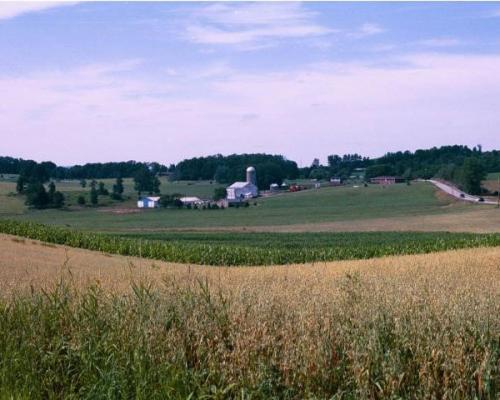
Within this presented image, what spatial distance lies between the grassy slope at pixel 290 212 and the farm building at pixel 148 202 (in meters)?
3.88

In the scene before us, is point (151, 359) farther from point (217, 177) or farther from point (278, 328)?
point (217, 177)

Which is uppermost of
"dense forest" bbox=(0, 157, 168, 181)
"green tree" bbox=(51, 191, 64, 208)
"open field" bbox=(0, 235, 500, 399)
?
"dense forest" bbox=(0, 157, 168, 181)

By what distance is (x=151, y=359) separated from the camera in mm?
7445

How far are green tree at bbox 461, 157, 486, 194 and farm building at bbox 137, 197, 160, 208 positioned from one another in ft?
124

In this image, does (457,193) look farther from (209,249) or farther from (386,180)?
(209,249)

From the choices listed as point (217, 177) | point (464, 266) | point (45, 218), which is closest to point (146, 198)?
Answer: point (45, 218)

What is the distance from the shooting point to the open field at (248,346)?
685 cm

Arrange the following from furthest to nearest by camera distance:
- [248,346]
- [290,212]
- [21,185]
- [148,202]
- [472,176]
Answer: [148,202] → [21,185] → [472,176] → [290,212] → [248,346]

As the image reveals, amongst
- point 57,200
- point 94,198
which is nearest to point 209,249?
point 57,200

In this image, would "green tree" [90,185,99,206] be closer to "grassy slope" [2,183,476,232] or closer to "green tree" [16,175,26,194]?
"grassy slope" [2,183,476,232]

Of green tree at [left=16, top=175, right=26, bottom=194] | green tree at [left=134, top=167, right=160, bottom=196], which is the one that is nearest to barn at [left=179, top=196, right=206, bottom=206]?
green tree at [left=134, top=167, right=160, bottom=196]

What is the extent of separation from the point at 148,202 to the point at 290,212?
19.1 meters

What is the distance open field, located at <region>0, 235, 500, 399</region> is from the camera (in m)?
6.85

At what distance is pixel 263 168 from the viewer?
13200cm
